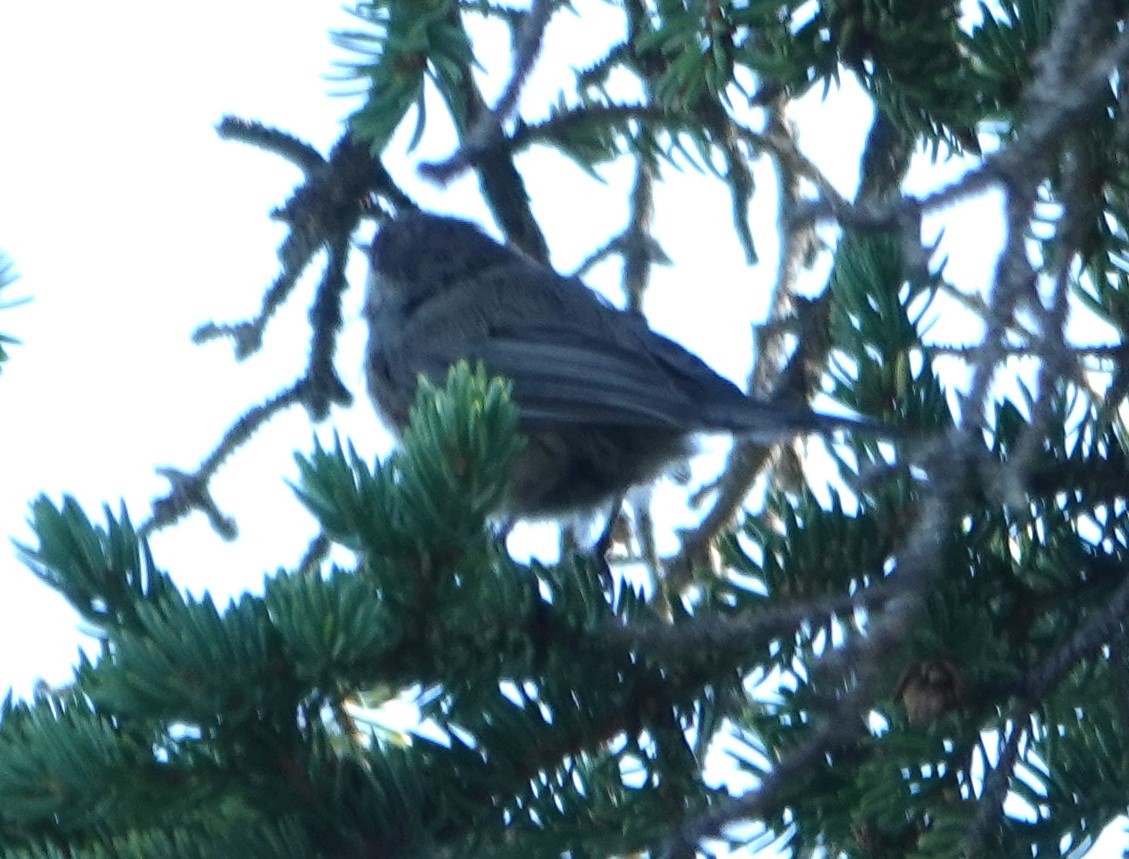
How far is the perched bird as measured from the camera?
11.3 feet

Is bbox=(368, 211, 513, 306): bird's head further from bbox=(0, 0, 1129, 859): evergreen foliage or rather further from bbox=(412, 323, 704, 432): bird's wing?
bbox=(0, 0, 1129, 859): evergreen foliage

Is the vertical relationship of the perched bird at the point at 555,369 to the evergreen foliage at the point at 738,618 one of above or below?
above

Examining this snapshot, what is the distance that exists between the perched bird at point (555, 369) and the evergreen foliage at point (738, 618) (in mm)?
651

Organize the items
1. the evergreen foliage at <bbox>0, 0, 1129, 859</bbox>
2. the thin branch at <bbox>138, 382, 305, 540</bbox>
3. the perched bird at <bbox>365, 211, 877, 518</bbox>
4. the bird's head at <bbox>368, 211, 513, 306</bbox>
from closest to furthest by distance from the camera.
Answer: the evergreen foliage at <bbox>0, 0, 1129, 859</bbox>
the thin branch at <bbox>138, 382, 305, 540</bbox>
the perched bird at <bbox>365, 211, 877, 518</bbox>
the bird's head at <bbox>368, 211, 513, 306</bbox>

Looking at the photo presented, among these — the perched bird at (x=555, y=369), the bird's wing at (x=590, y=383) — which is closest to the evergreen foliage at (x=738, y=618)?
the perched bird at (x=555, y=369)

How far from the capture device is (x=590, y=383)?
3.62 metres

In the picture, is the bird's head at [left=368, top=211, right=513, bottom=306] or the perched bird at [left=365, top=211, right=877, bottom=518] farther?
the bird's head at [left=368, top=211, right=513, bottom=306]

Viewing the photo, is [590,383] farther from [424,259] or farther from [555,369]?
[424,259]

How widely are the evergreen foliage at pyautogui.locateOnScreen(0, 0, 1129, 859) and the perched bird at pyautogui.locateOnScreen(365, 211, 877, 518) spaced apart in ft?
2.14

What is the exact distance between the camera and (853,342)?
2.26 m

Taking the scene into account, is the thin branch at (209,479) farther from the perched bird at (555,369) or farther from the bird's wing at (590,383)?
the bird's wing at (590,383)

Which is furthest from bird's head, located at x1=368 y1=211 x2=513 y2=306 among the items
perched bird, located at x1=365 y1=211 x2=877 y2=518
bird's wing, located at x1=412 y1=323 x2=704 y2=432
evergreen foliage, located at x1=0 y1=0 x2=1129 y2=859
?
evergreen foliage, located at x1=0 y1=0 x2=1129 y2=859

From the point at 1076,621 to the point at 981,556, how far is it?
0.45 feet

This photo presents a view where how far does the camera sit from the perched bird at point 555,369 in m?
3.46
